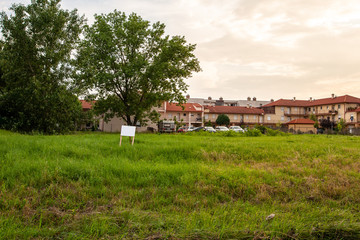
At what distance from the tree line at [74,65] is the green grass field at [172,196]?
16814mm

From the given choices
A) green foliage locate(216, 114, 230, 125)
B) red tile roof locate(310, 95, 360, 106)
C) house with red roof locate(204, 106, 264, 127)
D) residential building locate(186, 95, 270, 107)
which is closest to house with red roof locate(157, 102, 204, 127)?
house with red roof locate(204, 106, 264, 127)

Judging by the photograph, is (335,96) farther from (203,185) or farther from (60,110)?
(203,185)

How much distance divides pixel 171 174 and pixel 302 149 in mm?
7356

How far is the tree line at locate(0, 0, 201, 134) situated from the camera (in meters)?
24.3

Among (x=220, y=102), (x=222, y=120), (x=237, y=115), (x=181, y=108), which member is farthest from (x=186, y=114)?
(x=220, y=102)

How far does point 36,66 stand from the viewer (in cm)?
2544

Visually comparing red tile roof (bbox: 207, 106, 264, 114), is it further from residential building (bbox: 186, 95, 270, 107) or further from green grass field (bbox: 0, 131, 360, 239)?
green grass field (bbox: 0, 131, 360, 239)

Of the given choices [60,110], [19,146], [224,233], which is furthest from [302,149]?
[60,110]

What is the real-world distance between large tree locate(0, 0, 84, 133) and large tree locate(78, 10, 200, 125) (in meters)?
2.92

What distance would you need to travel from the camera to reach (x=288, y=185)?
22.6 feet

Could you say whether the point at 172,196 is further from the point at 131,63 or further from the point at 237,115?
the point at 237,115

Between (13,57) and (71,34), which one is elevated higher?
(71,34)

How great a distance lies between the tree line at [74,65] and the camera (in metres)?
24.3

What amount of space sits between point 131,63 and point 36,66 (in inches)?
374
